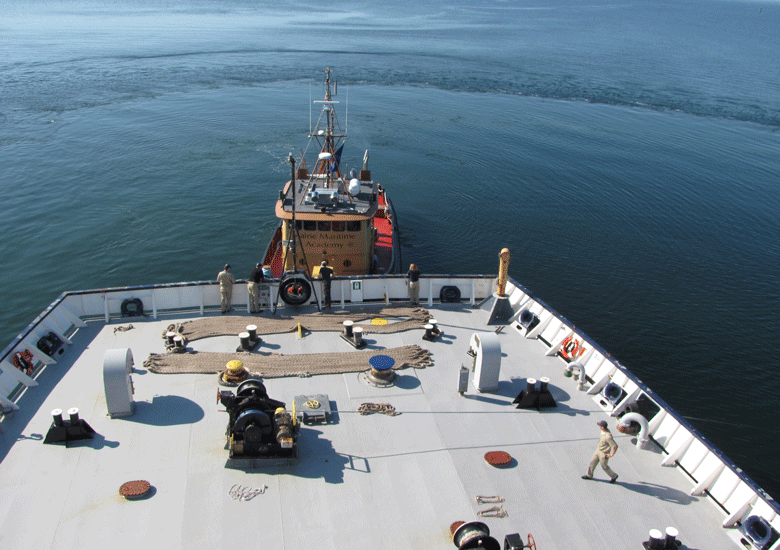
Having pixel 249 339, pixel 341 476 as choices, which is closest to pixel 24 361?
pixel 249 339

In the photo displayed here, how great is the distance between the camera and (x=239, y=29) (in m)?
93.9

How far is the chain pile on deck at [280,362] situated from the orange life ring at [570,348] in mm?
3288

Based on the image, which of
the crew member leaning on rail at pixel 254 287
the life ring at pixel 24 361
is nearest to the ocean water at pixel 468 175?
the life ring at pixel 24 361

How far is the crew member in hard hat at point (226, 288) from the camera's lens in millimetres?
14070

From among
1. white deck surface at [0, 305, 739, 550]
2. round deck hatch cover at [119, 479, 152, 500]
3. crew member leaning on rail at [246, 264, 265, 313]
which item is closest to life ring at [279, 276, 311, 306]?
crew member leaning on rail at [246, 264, 265, 313]

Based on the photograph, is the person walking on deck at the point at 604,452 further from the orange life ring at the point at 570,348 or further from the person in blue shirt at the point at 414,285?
the person in blue shirt at the point at 414,285

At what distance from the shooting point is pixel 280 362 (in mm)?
12102

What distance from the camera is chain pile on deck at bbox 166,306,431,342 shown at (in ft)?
43.8

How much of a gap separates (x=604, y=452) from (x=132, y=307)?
11661 millimetres

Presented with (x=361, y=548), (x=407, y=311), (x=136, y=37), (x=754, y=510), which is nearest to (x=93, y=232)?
(x=407, y=311)

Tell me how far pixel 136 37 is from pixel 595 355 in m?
90.5

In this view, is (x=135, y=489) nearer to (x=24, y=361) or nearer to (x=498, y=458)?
(x=24, y=361)

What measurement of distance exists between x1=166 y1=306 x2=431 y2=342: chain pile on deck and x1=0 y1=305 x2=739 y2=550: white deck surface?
72.5 inches

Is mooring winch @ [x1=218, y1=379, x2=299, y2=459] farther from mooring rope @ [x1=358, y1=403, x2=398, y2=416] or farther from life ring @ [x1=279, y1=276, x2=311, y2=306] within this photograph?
life ring @ [x1=279, y1=276, x2=311, y2=306]
